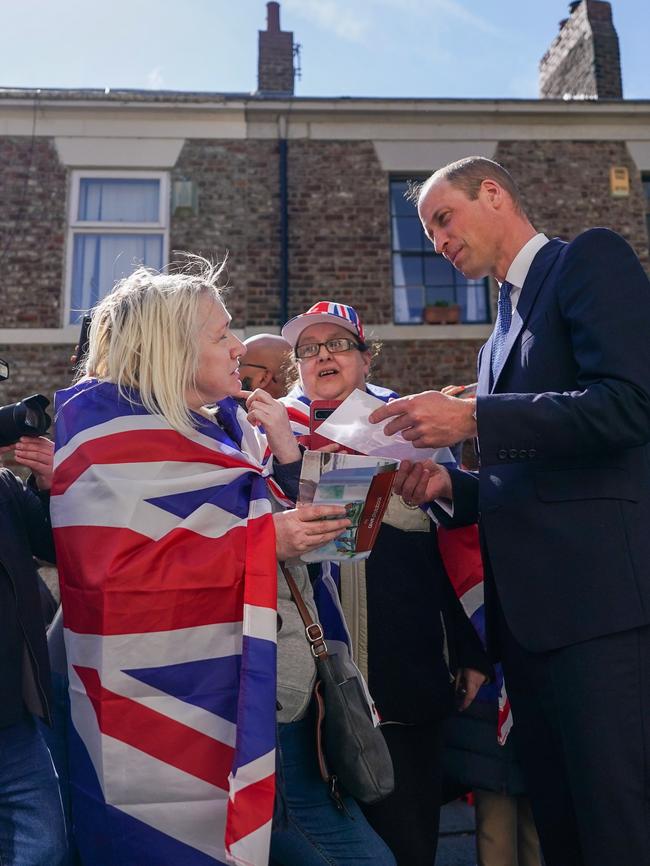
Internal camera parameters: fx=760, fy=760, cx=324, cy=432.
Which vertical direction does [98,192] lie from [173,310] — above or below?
above

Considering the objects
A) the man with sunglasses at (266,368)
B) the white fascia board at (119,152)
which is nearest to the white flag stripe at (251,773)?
the man with sunglasses at (266,368)

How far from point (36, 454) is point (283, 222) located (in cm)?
685

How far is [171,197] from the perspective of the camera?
884 cm

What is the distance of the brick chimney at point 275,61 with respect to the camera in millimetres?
10305

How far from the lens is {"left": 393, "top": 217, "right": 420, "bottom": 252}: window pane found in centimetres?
914

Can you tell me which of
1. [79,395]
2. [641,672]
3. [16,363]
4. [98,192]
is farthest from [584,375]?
[98,192]

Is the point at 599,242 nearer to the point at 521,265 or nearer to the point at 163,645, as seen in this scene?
the point at 521,265

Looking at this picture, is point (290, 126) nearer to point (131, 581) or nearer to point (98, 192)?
point (98, 192)

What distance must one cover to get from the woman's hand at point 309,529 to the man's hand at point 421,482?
0.47m

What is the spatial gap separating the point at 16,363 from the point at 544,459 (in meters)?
7.68

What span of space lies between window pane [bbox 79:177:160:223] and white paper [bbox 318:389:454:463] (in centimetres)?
770

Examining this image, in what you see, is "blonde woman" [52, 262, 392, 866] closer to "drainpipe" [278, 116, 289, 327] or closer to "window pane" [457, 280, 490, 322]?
"drainpipe" [278, 116, 289, 327]

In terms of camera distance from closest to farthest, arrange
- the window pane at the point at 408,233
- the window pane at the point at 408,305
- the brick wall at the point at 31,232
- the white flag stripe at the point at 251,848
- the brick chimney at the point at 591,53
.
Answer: the white flag stripe at the point at 251,848 → the brick wall at the point at 31,232 → the window pane at the point at 408,305 → the window pane at the point at 408,233 → the brick chimney at the point at 591,53

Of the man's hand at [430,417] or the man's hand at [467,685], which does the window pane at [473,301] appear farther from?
the man's hand at [430,417]
